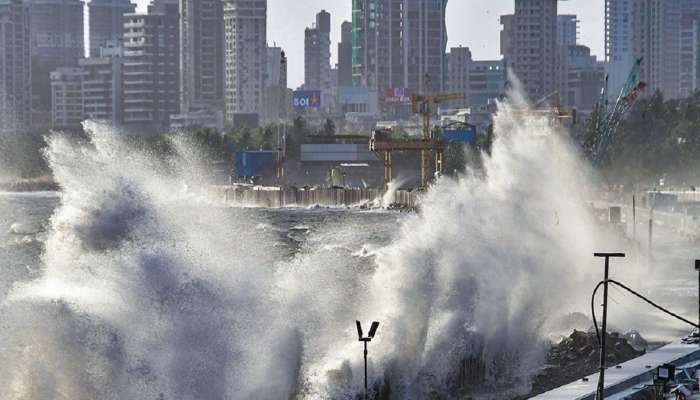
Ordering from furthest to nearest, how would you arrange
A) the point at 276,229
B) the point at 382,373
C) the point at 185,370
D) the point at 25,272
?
the point at 276,229 < the point at 25,272 < the point at 382,373 < the point at 185,370

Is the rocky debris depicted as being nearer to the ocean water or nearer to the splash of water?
the ocean water

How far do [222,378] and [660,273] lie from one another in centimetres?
5938

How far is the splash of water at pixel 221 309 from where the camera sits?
45406mm

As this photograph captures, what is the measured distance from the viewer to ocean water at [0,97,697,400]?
149ft

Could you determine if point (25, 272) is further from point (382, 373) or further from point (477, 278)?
point (382, 373)

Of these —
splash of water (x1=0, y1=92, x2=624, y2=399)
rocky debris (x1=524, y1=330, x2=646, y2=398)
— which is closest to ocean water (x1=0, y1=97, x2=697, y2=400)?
splash of water (x1=0, y1=92, x2=624, y2=399)

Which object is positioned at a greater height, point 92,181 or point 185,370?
point 92,181

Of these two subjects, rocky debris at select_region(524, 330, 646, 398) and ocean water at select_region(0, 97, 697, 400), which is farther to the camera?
rocky debris at select_region(524, 330, 646, 398)

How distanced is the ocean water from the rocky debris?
691 millimetres

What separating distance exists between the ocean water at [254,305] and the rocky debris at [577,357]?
69 centimetres

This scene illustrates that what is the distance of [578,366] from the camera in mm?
60625

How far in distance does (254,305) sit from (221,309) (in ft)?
5.95

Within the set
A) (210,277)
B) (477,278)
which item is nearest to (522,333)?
(477,278)

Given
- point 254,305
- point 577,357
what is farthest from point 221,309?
point 577,357
